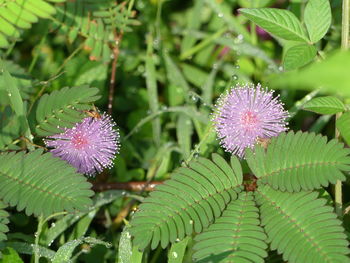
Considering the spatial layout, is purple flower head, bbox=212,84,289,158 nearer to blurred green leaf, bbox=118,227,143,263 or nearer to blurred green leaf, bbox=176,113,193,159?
blurred green leaf, bbox=118,227,143,263

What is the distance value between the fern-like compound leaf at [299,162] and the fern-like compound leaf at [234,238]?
0.41 ft

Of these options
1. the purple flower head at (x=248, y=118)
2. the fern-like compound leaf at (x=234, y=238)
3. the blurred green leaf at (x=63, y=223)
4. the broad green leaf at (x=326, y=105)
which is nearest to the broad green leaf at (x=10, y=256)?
the blurred green leaf at (x=63, y=223)

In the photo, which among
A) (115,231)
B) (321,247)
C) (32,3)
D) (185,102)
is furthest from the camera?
(185,102)

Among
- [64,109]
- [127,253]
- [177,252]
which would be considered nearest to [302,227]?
[177,252]

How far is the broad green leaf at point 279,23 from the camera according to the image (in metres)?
1.47

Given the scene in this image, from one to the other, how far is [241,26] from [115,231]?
1.23m

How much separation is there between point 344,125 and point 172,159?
92 cm

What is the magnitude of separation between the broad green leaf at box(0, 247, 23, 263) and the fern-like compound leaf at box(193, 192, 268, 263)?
642 millimetres

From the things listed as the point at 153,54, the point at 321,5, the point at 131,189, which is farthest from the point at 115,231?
the point at 321,5

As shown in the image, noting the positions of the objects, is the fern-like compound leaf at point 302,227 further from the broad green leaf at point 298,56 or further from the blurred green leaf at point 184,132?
the blurred green leaf at point 184,132

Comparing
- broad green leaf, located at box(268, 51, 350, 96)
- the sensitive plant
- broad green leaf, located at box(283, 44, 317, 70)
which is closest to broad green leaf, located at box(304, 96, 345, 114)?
the sensitive plant

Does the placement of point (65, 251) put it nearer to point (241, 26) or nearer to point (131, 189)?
point (131, 189)

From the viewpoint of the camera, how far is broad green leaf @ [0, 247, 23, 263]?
5.16ft

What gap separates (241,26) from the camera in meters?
2.49
